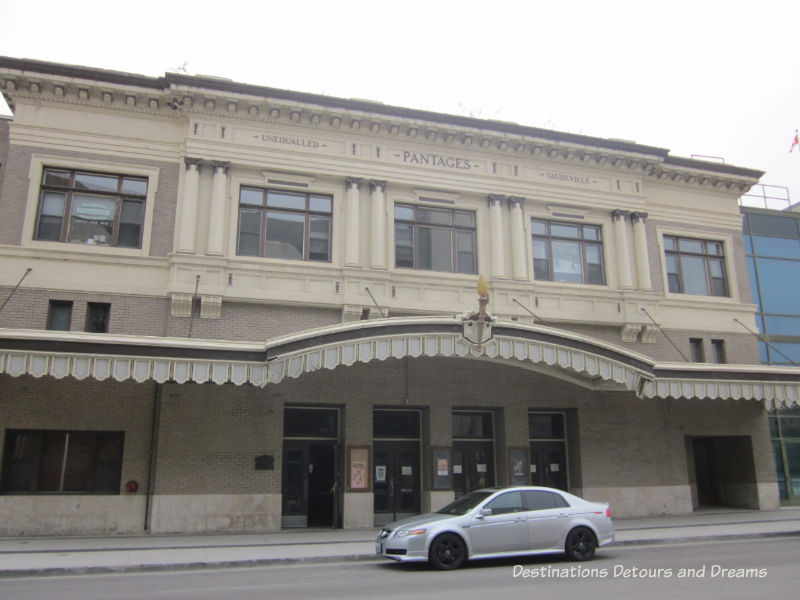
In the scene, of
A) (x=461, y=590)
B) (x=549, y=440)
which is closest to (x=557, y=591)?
(x=461, y=590)

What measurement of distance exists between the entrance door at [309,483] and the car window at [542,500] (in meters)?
7.69

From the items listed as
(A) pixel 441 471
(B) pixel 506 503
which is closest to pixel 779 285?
(A) pixel 441 471

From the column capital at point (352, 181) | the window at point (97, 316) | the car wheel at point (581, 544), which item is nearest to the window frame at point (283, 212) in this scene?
the column capital at point (352, 181)

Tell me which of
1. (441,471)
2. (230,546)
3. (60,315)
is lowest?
(230,546)

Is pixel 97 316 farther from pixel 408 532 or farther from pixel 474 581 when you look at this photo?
pixel 474 581

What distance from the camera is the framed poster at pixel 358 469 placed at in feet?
59.4

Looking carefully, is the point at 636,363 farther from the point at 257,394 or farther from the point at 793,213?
the point at 793,213

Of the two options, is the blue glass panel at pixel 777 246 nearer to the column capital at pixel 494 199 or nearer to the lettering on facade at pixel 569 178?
the lettering on facade at pixel 569 178

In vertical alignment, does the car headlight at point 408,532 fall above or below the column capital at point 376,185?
below

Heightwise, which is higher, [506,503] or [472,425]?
[472,425]

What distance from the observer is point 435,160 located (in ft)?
68.3

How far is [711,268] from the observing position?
2389 centimetres

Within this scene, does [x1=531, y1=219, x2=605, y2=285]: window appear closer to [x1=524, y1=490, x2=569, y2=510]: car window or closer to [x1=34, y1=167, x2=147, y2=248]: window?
[x1=524, y1=490, x2=569, y2=510]: car window

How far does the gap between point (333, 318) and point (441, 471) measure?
5.43m
